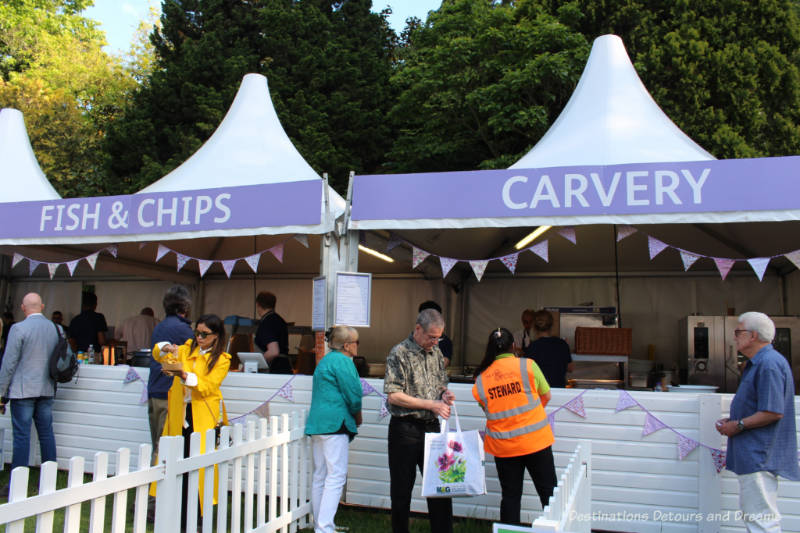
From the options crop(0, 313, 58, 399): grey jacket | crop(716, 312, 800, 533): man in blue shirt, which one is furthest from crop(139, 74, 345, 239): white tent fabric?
crop(716, 312, 800, 533): man in blue shirt

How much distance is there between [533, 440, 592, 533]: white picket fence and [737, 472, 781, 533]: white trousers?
108 centimetres

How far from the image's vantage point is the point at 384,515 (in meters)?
5.34

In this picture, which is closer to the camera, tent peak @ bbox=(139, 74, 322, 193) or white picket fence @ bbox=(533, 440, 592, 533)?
white picket fence @ bbox=(533, 440, 592, 533)

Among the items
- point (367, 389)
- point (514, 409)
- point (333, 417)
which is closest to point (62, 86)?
point (367, 389)

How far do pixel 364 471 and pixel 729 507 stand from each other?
289cm

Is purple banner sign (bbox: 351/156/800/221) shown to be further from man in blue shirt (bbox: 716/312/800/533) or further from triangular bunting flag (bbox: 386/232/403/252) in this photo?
man in blue shirt (bbox: 716/312/800/533)

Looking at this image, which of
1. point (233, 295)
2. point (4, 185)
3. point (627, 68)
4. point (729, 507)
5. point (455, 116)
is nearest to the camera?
point (729, 507)

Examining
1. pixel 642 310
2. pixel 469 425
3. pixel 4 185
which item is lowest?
pixel 469 425

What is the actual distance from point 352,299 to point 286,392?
110 centimetres

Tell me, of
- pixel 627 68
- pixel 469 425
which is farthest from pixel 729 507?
pixel 627 68

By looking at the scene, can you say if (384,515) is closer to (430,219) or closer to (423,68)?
(430,219)

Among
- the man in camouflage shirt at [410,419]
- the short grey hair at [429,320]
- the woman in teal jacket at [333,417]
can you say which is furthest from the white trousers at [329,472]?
the short grey hair at [429,320]

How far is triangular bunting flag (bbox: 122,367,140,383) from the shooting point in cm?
640

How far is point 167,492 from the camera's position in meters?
3.17
